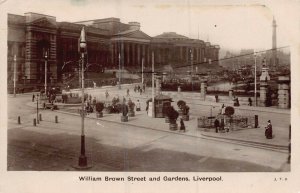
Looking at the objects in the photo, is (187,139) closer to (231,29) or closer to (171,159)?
(171,159)

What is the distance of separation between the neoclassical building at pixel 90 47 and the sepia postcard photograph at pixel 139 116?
0.14 ft

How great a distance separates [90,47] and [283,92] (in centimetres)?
435

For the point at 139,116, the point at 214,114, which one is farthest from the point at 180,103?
the point at 139,116

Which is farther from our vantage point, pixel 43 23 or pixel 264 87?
pixel 264 87

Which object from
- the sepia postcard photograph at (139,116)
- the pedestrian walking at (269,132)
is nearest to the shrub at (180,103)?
the sepia postcard photograph at (139,116)

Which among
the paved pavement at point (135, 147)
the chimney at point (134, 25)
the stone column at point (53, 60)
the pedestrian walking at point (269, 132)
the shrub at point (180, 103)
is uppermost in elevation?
the chimney at point (134, 25)

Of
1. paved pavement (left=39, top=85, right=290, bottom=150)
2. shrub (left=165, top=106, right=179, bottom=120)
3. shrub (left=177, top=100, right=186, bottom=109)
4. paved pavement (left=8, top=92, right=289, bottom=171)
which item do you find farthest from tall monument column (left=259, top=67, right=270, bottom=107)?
shrub (left=165, top=106, right=179, bottom=120)

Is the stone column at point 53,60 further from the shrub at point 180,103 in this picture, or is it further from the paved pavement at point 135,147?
the shrub at point 180,103

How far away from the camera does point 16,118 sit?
353 inches

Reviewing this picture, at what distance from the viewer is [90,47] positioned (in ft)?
34.1

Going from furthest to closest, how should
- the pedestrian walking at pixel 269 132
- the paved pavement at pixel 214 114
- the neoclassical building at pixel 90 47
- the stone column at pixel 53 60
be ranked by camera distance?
1. the stone column at pixel 53 60
2. the neoclassical building at pixel 90 47
3. the pedestrian walking at pixel 269 132
4. the paved pavement at pixel 214 114

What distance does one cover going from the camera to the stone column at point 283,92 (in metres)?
8.59

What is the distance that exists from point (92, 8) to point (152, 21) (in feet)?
3.80

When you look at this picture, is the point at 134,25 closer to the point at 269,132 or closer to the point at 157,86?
the point at 157,86
